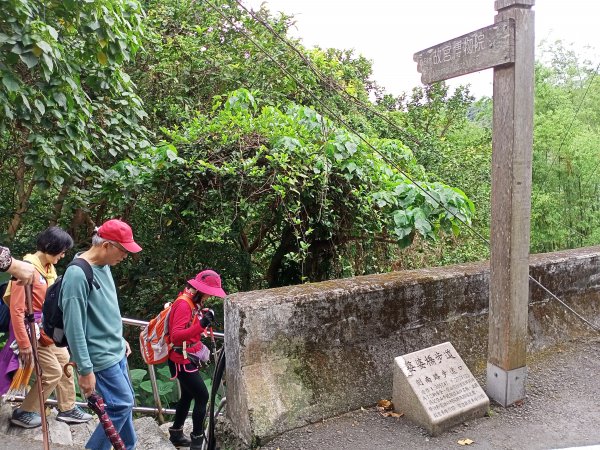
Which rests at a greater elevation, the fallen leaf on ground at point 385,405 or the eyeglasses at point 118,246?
the eyeglasses at point 118,246

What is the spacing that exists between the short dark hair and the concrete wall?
1.32 meters

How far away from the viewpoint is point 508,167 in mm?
3746

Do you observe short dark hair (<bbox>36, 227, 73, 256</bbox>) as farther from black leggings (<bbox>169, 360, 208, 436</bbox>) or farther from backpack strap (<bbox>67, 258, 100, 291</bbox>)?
black leggings (<bbox>169, 360, 208, 436</bbox>)

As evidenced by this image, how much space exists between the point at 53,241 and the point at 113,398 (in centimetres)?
126

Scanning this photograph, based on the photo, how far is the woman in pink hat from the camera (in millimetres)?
3875

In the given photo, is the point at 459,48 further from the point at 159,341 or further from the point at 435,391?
the point at 159,341

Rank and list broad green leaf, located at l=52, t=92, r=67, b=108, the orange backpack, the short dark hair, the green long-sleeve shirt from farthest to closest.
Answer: broad green leaf, located at l=52, t=92, r=67, b=108
the orange backpack
the short dark hair
the green long-sleeve shirt

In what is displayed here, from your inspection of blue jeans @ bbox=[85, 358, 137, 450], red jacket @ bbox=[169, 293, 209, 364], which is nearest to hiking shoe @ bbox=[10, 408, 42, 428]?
blue jeans @ bbox=[85, 358, 137, 450]

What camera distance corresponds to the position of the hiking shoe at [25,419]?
3828 millimetres

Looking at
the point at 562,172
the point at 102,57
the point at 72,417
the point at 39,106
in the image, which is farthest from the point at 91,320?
the point at 562,172

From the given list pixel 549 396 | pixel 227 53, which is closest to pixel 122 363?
pixel 549 396

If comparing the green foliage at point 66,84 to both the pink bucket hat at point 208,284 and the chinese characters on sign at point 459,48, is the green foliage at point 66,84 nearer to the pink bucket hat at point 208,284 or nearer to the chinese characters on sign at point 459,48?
the pink bucket hat at point 208,284

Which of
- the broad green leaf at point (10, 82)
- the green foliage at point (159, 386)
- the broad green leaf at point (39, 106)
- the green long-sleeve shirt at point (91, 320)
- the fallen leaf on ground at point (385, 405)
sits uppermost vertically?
the broad green leaf at point (10, 82)

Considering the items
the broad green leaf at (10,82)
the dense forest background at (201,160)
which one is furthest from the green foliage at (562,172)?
the broad green leaf at (10,82)
